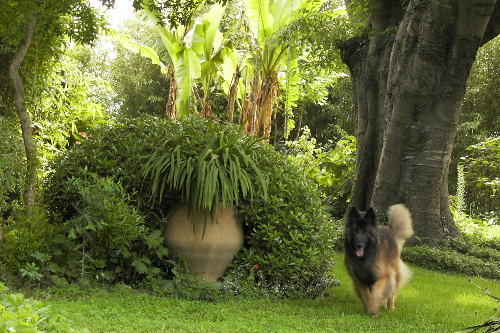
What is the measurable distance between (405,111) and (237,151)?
13.7ft

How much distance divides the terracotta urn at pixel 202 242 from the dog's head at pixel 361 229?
5.10ft

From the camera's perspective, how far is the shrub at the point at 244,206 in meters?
5.98

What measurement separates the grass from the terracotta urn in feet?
1.99

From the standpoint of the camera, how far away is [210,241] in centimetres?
597

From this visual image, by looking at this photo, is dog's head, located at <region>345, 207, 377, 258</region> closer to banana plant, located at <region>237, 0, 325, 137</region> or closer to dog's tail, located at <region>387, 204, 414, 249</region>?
dog's tail, located at <region>387, 204, 414, 249</region>

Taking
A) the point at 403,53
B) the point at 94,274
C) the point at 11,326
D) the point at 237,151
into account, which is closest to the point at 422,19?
the point at 403,53

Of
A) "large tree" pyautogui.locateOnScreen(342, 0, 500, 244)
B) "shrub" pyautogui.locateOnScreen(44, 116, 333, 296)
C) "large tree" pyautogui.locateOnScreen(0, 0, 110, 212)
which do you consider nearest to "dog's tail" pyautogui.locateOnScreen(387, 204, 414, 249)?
"shrub" pyautogui.locateOnScreen(44, 116, 333, 296)

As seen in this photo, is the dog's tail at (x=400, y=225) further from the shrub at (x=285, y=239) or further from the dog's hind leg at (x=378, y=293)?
the shrub at (x=285, y=239)

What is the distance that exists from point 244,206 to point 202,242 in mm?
658

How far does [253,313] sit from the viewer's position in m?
4.98

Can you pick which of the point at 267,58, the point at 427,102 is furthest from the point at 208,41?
the point at 427,102

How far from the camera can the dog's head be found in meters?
5.05

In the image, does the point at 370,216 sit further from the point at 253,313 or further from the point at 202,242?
the point at 202,242

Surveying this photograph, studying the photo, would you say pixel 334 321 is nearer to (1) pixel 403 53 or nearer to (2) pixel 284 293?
(2) pixel 284 293
